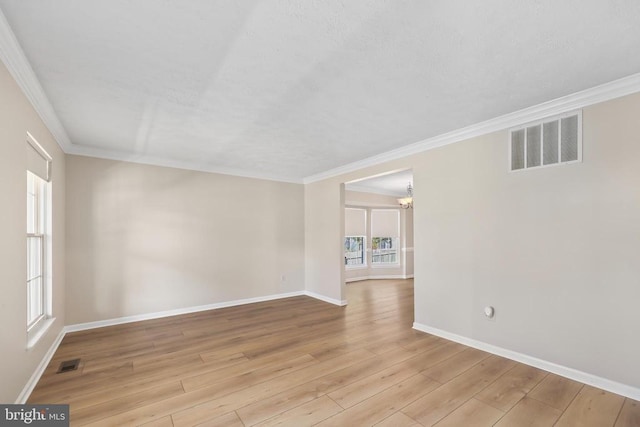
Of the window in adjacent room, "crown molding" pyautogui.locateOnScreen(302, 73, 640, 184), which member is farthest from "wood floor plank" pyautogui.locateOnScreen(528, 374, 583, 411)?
the window in adjacent room

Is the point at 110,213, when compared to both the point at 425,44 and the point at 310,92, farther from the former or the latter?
the point at 425,44

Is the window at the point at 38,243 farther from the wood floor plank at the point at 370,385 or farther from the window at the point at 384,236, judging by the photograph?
the window at the point at 384,236

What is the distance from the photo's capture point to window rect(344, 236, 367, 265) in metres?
7.79

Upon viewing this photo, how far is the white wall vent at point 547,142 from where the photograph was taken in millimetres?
2596

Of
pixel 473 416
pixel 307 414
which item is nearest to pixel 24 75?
pixel 307 414

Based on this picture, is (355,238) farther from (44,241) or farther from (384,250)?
(44,241)

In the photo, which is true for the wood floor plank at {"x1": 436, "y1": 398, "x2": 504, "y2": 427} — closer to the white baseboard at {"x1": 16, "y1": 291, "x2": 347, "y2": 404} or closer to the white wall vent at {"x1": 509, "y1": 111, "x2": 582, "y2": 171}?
the white wall vent at {"x1": 509, "y1": 111, "x2": 582, "y2": 171}

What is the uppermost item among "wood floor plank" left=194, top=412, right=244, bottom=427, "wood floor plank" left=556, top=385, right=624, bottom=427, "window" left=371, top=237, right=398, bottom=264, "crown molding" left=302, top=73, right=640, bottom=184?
→ "crown molding" left=302, top=73, right=640, bottom=184

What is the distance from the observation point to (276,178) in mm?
5867

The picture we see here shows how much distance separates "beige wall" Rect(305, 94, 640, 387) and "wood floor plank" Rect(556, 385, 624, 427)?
189mm

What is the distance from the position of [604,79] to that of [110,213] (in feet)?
19.2

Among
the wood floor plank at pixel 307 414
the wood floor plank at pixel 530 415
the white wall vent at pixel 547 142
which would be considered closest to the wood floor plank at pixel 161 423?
the wood floor plank at pixel 307 414

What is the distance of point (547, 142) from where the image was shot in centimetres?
278

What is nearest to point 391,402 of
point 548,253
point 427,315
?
point 427,315
